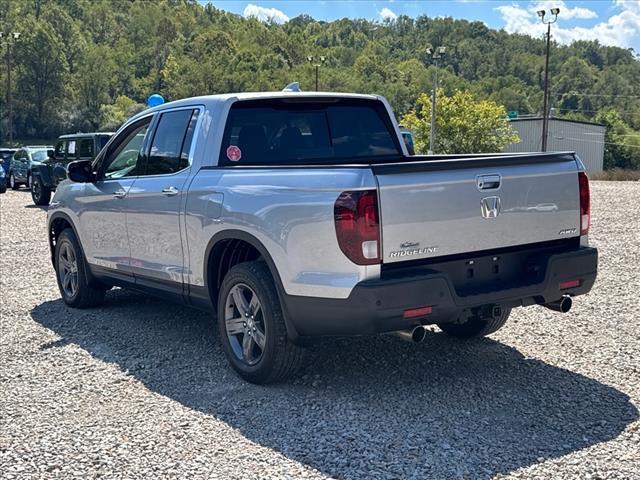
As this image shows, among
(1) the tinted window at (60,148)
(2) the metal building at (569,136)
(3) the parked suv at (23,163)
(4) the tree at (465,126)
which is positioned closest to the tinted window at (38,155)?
(3) the parked suv at (23,163)

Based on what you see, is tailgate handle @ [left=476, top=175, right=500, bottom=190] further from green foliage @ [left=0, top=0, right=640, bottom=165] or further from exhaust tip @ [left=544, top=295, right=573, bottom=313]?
green foliage @ [left=0, top=0, right=640, bottom=165]

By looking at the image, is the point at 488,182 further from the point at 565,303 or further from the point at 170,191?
the point at 170,191

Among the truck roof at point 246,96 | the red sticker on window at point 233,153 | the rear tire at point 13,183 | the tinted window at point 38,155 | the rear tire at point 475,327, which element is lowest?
the rear tire at point 13,183

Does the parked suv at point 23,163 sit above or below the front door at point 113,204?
below

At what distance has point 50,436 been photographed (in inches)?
166

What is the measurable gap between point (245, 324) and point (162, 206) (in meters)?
1.27

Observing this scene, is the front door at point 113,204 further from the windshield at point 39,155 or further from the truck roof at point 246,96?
the windshield at point 39,155

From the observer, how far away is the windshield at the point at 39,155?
24594 mm

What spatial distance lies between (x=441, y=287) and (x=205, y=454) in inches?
62.7

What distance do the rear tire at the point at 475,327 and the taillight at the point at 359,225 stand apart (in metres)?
1.96

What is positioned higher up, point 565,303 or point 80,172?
point 80,172

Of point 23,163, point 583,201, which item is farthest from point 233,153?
point 23,163

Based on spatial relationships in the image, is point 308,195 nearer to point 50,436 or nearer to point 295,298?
point 295,298

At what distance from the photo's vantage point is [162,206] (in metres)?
5.75
